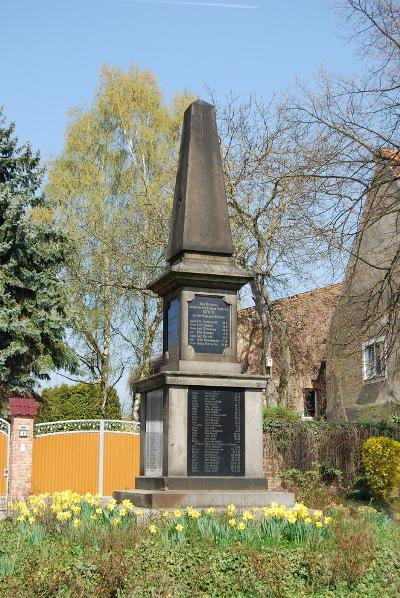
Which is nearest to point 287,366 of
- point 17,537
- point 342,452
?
point 342,452

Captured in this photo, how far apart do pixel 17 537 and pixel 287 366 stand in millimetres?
20382

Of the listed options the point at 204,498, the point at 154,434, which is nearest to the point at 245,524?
the point at 204,498

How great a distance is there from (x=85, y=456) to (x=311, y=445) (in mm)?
6176

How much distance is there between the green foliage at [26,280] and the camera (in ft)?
73.8

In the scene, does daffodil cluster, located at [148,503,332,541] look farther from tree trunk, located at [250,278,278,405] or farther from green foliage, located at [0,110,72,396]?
tree trunk, located at [250,278,278,405]

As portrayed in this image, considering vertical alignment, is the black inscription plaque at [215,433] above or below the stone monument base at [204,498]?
above

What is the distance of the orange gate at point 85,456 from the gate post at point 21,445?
15.5 inches

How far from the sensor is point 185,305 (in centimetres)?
1077

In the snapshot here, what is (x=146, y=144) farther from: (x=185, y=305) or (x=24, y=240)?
(x=185, y=305)

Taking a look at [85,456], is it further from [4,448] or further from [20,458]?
[4,448]

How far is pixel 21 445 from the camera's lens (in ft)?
63.1

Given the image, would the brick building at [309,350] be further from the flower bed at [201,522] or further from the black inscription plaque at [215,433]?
the flower bed at [201,522]

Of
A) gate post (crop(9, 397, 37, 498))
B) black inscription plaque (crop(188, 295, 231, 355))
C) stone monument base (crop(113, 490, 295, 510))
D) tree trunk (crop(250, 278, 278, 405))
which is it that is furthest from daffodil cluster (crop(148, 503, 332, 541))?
tree trunk (crop(250, 278, 278, 405))

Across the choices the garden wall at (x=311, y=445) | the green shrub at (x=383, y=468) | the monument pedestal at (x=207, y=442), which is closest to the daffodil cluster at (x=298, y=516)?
the monument pedestal at (x=207, y=442)
